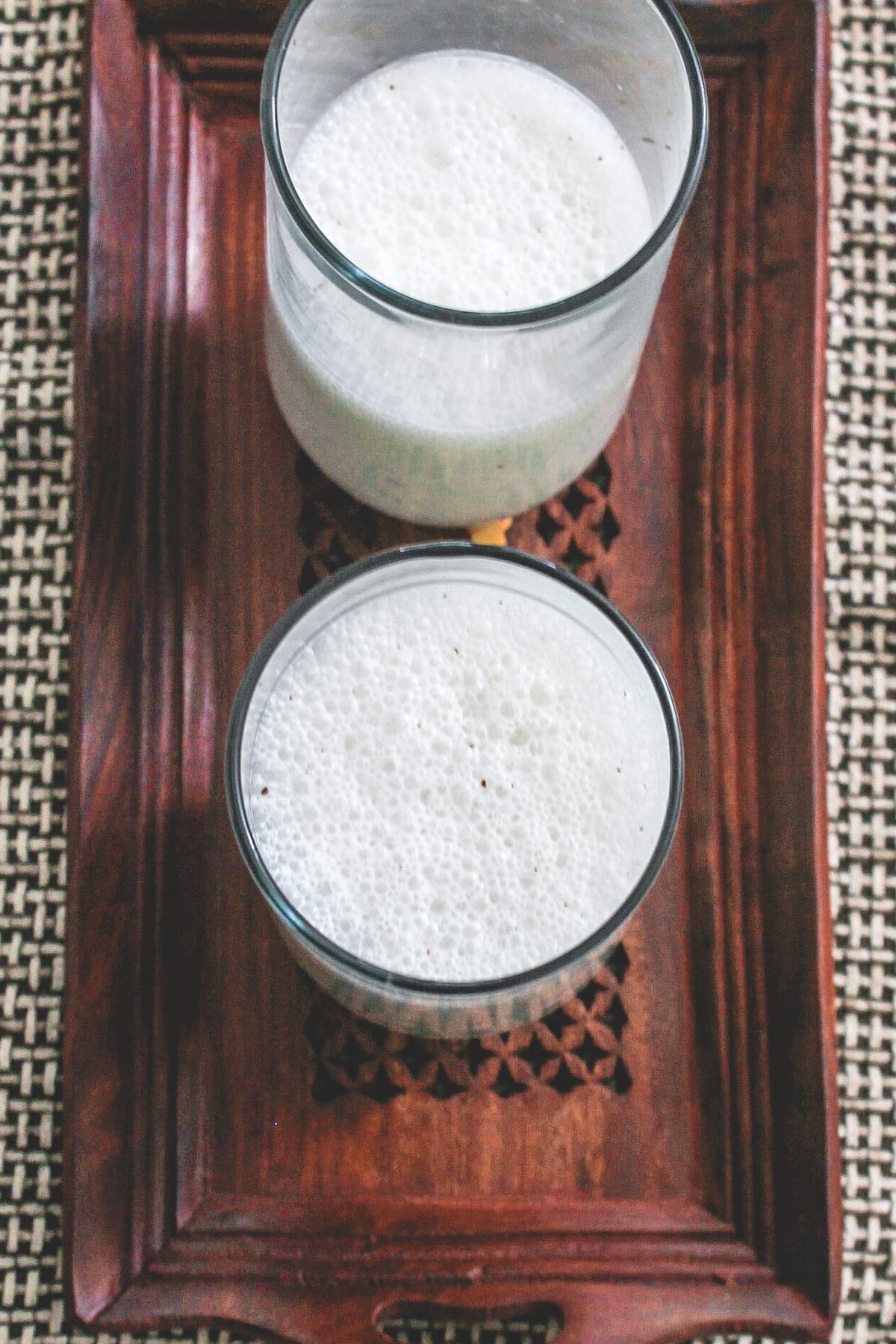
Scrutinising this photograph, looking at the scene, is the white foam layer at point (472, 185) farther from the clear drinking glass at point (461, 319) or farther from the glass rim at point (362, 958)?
the glass rim at point (362, 958)

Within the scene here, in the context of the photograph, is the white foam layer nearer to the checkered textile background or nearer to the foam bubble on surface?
the foam bubble on surface

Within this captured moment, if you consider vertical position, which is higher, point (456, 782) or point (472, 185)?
point (472, 185)

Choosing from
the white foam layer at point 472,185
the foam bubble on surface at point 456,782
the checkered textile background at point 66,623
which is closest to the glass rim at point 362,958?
the foam bubble on surface at point 456,782

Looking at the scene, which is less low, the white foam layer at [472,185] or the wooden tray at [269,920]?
the white foam layer at [472,185]

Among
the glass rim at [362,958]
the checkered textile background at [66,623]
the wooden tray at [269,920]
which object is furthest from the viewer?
the checkered textile background at [66,623]

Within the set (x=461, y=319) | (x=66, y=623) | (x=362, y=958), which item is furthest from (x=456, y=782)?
(x=66, y=623)

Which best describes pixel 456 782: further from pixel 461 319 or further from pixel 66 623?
pixel 66 623

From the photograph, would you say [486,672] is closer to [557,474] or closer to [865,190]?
[557,474]
